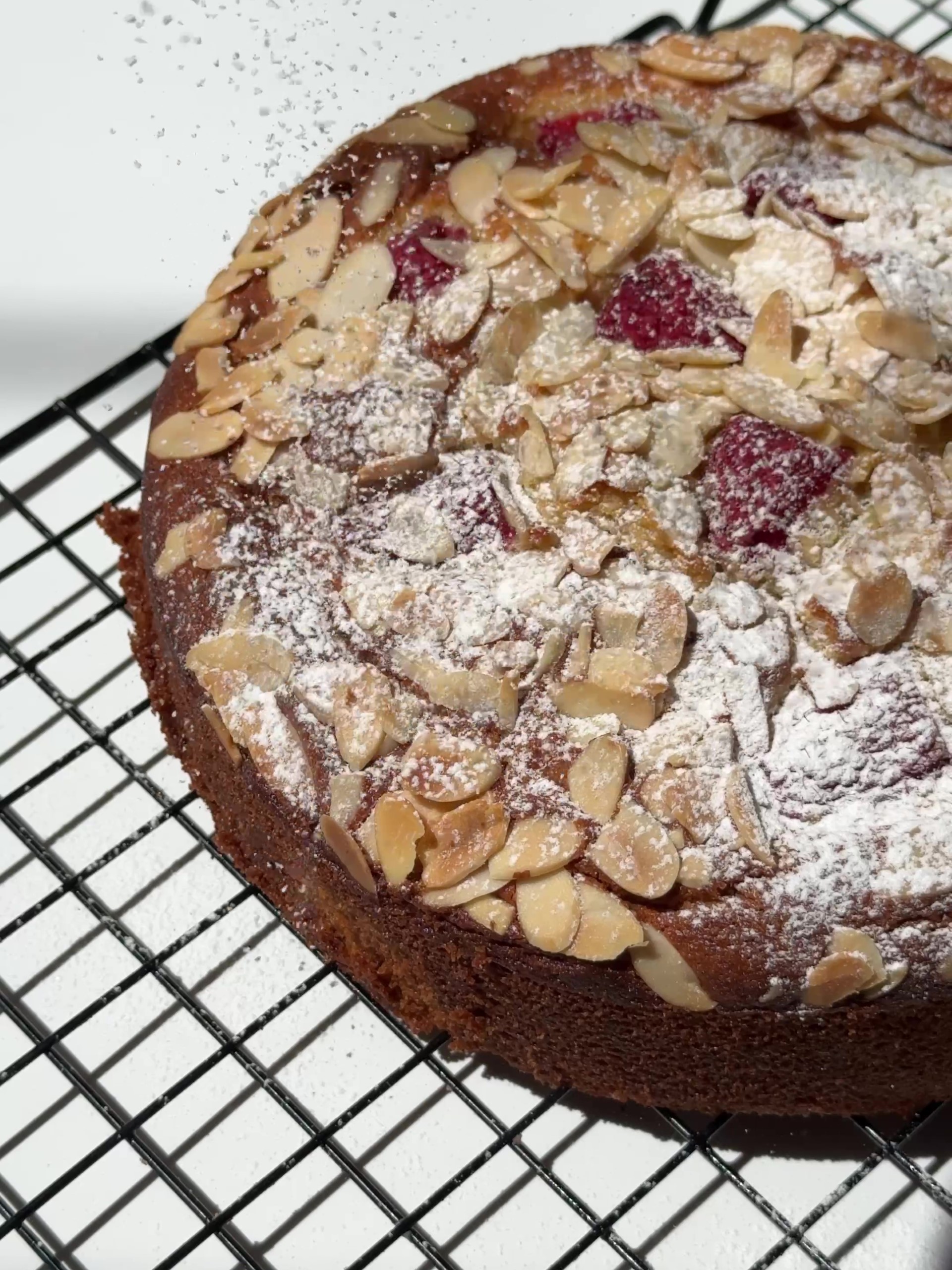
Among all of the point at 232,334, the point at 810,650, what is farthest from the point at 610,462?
the point at 232,334

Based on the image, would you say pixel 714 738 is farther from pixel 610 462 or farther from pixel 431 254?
pixel 431 254

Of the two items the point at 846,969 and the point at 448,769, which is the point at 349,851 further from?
the point at 846,969

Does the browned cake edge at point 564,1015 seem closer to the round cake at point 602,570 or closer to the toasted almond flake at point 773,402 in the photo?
the round cake at point 602,570

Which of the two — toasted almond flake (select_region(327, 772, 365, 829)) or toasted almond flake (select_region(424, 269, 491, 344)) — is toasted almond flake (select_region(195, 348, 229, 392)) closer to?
toasted almond flake (select_region(424, 269, 491, 344))

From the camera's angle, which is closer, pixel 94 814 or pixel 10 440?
pixel 94 814

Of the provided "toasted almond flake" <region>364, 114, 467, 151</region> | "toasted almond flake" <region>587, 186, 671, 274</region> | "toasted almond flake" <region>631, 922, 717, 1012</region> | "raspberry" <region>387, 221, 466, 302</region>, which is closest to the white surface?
"toasted almond flake" <region>364, 114, 467, 151</region>

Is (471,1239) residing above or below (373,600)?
below
